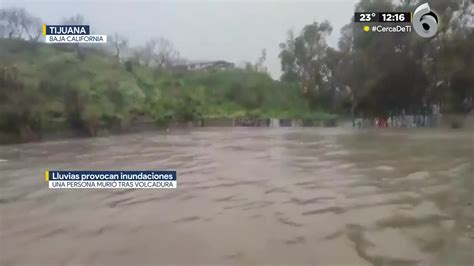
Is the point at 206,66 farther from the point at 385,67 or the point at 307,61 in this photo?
the point at 385,67

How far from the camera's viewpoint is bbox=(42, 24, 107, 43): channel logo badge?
1.83 metres

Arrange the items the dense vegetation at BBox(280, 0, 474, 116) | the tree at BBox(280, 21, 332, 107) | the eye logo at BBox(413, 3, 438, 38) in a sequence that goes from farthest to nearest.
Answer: the tree at BBox(280, 21, 332, 107)
the dense vegetation at BBox(280, 0, 474, 116)
the eye logo at BBox(413, 3, 438, 38)

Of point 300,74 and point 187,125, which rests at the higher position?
point 300,74

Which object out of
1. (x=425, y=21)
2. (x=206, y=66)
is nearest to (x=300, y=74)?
(x=206, y=66)

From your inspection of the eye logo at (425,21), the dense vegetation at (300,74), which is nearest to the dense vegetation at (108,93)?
the dense vegetation at (300,74)

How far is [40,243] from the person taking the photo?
1756 millimetres

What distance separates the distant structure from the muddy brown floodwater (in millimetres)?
523

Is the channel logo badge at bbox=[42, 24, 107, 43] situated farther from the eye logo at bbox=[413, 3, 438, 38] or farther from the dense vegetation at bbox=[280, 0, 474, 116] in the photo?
the eye logo at bbox=[413, 3, 438, 38]

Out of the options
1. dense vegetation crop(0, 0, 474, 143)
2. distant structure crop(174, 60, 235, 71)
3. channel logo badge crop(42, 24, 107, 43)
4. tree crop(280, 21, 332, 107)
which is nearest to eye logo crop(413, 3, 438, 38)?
dense vegetation crop(0, 0, 474, 143)

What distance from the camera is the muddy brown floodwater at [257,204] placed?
1638mm

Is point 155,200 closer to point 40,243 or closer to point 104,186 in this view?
point 104,186

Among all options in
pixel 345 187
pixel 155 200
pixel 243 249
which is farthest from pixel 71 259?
pixel 345 187

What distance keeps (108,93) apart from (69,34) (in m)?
2.12

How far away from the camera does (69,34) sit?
190cm
